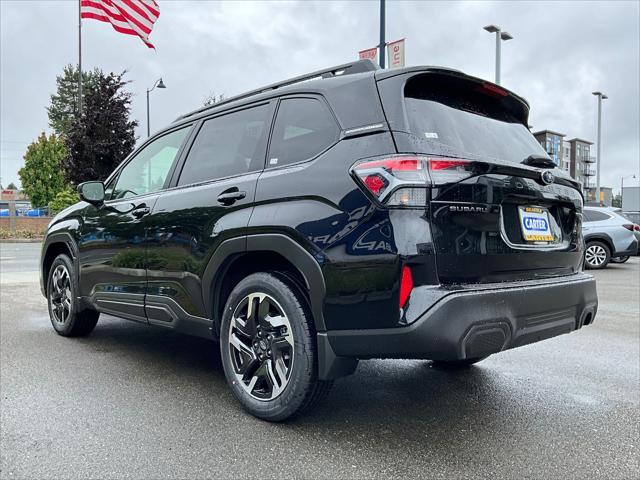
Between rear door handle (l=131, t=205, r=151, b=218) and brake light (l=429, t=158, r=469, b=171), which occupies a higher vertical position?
brake light (l=429, t=158, r=469, b=171)

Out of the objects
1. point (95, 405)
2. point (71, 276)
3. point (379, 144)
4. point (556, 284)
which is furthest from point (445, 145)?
point (71, 276)

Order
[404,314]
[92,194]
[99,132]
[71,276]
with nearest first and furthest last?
[404,314]
[92,194]
[71,276]
[99,132]

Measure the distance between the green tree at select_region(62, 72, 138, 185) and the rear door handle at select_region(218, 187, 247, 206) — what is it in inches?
961

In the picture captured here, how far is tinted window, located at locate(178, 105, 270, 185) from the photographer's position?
3.34 m

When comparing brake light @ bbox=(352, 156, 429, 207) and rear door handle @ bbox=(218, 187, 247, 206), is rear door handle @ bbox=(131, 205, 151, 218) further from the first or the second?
brake light @ bbox=(352, 156, 429, 207)

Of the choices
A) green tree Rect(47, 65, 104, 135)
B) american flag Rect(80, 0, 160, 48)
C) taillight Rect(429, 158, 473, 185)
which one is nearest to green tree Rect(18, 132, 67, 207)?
green tree Rect(47, 65, 104, 135)

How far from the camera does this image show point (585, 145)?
9875 centimetres

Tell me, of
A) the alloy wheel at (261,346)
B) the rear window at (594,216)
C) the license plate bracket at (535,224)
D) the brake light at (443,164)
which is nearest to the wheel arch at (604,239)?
the rear window at (594,216)

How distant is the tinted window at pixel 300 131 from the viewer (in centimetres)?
291

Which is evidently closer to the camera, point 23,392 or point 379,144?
point 379,144

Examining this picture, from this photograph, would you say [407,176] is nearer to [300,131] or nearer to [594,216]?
[300,131]

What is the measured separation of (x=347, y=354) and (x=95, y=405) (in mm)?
1654

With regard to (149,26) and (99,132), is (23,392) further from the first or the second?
(99,132)

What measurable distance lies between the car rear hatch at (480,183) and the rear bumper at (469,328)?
0.11 meters
